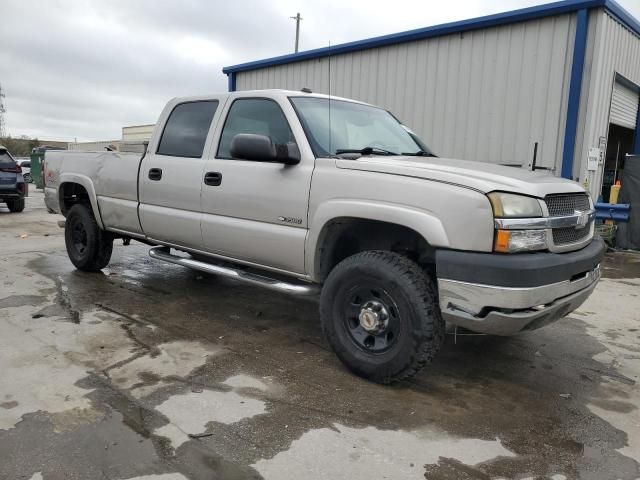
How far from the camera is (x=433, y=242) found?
10.1ft

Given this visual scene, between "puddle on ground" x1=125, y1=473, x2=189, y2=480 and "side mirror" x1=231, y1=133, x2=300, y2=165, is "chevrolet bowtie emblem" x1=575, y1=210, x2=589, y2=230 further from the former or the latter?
"puddle on ground" x1=125, y1=473, x2=189, y2=480

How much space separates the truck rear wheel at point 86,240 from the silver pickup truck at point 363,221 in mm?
1129

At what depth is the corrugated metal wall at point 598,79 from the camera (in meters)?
8.67

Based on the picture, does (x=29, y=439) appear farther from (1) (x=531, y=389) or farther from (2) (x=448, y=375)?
(1) (x=531, y=389)

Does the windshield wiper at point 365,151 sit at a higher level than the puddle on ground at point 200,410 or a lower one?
higher

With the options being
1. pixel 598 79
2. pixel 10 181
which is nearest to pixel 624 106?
pixel 598 79

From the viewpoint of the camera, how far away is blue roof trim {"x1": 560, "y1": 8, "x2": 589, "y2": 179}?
8.66 m

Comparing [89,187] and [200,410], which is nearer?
[200,410]

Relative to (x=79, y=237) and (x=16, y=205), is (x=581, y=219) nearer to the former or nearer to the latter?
(x=79, y=237)

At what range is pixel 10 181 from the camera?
44.9 ft

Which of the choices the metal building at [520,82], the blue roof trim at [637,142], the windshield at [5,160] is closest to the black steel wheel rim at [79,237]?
the metal building at [520,82]

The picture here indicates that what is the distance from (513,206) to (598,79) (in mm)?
7381

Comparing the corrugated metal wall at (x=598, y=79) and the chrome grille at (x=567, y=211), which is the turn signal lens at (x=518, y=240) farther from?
the corrugated metal wall at (x=598, y=79)

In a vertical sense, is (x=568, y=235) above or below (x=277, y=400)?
above
